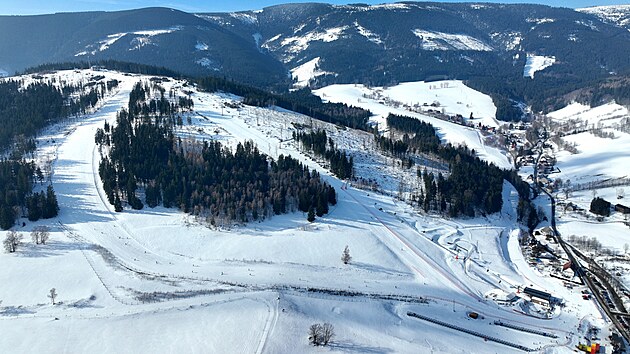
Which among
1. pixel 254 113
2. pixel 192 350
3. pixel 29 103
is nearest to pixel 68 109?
pixel 29 103

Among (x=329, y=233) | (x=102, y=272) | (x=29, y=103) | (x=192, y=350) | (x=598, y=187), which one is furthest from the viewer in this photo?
(x=29, y=103)

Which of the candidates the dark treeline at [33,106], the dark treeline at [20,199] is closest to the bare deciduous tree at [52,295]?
the dark treeline at [20,199]

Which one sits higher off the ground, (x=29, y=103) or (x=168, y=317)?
(x=29, y=103)

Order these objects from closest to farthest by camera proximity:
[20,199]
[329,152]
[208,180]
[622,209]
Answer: [20,199] → [208,180] → [622,209] → [329,152]

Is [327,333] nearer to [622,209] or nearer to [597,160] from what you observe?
[622,209]

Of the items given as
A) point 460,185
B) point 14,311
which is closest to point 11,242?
point 14,311

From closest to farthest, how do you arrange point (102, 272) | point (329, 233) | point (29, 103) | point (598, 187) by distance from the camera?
point (102, 272)
point (329, 233)
point (598, 187)
point (29, 103)

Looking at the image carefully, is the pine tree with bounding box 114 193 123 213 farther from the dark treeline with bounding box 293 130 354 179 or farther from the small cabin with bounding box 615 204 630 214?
the small cabin with bounding box 615 204 630 214

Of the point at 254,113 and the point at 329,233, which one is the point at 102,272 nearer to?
the point at 329,233
